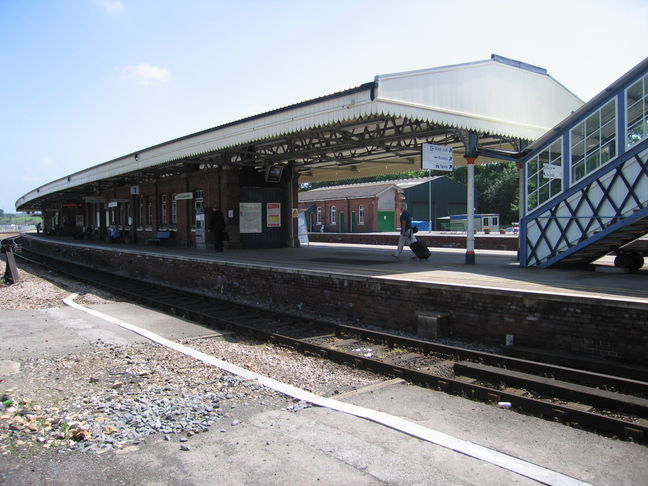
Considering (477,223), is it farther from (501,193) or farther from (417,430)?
(417,430)

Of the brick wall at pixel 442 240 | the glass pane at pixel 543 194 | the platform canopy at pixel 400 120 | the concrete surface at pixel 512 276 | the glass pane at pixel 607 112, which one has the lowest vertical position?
the concrete surface at pixel 512 276

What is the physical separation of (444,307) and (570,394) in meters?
3.23

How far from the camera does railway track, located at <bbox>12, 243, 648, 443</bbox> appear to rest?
4891 millimetres

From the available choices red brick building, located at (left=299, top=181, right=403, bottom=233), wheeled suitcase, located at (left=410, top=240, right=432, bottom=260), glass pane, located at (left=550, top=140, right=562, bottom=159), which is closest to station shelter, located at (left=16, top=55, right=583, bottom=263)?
wheeled suitcase, located at (left=410, top=240, right=432, bottom=260)

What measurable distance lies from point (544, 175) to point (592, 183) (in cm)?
138

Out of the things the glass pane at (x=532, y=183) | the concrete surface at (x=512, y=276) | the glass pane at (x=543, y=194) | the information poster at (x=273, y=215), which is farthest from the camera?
the information poster at (x=273, y=215)

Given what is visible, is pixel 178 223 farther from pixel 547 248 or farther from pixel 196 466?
pixel 196 466

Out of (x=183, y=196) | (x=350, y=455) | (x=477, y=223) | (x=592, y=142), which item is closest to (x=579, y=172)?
(x=592, y=142)

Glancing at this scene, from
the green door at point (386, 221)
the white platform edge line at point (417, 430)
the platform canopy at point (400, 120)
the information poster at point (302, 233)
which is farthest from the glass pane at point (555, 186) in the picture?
the green door at point (386, 221)

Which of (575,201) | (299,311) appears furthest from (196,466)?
(575,201)

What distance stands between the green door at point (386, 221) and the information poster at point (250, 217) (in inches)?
1092

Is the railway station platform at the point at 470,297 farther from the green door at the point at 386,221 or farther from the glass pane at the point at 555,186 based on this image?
the green door at the point at 386,221

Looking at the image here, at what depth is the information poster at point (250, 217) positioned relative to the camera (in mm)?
19906

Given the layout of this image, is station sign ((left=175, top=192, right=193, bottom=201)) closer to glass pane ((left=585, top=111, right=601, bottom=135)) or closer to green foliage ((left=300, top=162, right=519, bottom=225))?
glass pane ((left=585, top=111, right=601, bottom=135))
